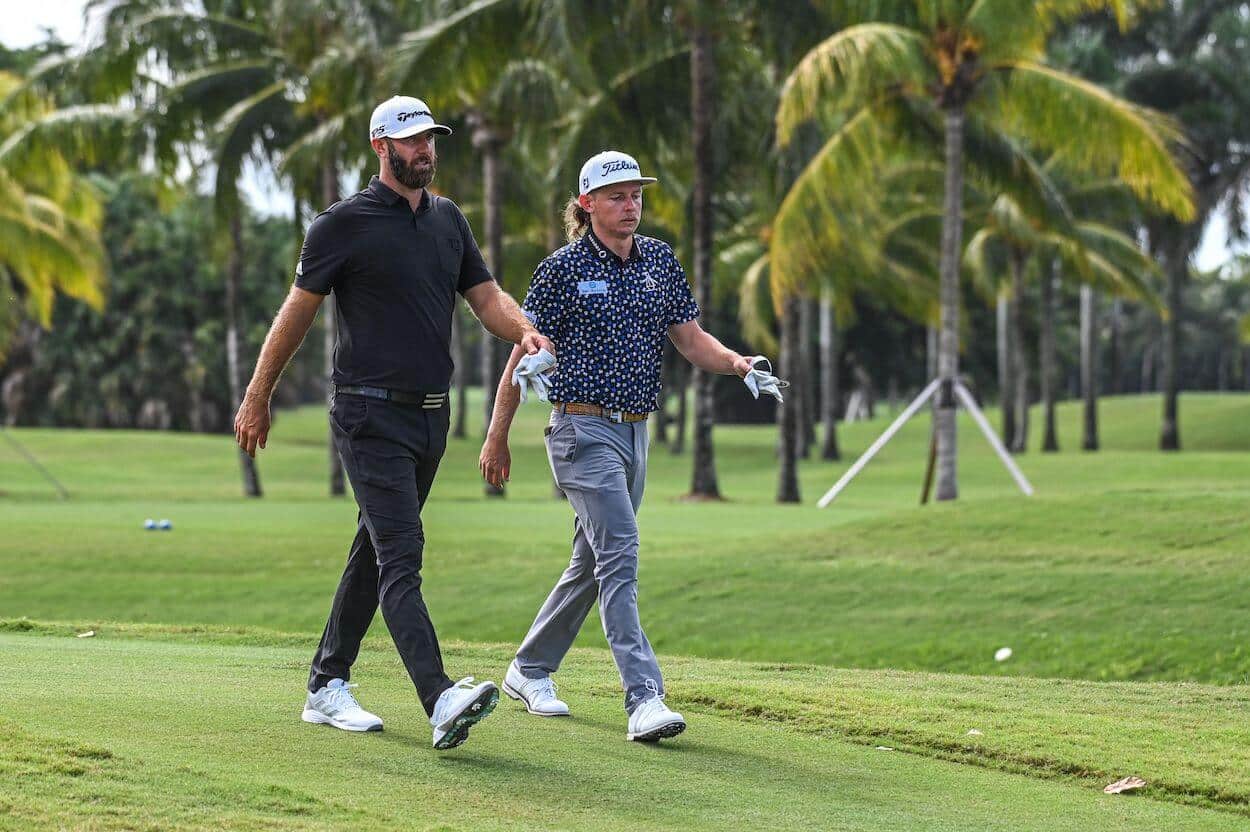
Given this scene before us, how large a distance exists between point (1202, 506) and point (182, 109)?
68.2 ft

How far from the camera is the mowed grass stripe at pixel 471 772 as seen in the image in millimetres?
5312

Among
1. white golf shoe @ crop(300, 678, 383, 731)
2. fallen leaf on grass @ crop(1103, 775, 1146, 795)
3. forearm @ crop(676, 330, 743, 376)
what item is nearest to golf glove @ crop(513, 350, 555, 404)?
forearm @ crop(676, 330, 743, 376)

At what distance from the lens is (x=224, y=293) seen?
6512 centimetres

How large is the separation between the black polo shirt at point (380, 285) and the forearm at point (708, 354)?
1.21 meters

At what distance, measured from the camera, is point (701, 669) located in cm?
952

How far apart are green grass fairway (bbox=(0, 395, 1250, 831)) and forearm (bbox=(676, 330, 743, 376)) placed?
1.47 m

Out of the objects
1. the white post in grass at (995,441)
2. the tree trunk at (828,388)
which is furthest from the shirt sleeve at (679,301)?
Result: the tree trunk at (828,388)

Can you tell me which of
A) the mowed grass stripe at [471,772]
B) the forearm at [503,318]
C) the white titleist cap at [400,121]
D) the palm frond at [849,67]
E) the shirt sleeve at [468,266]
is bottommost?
the mowed grass stripe at [471,772]

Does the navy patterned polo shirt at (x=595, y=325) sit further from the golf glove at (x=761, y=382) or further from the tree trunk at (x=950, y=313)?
the tree trunk at (x=950, y=313)

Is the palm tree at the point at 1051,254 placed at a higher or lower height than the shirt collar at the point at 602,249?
higher

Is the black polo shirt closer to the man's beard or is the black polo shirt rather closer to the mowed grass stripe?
the man's beard

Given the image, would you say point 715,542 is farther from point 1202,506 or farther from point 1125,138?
point 1125,138

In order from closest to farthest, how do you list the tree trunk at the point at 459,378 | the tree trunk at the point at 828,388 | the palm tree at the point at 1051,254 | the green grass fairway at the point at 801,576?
the green grass fairway at the point at 801,576 → the palm tree at the point at 1051,254 → the tree trunk at the point at 828,388 → the tree trunk at the point at 459,378

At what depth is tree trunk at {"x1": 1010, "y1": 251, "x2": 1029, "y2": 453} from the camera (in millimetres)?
43812
